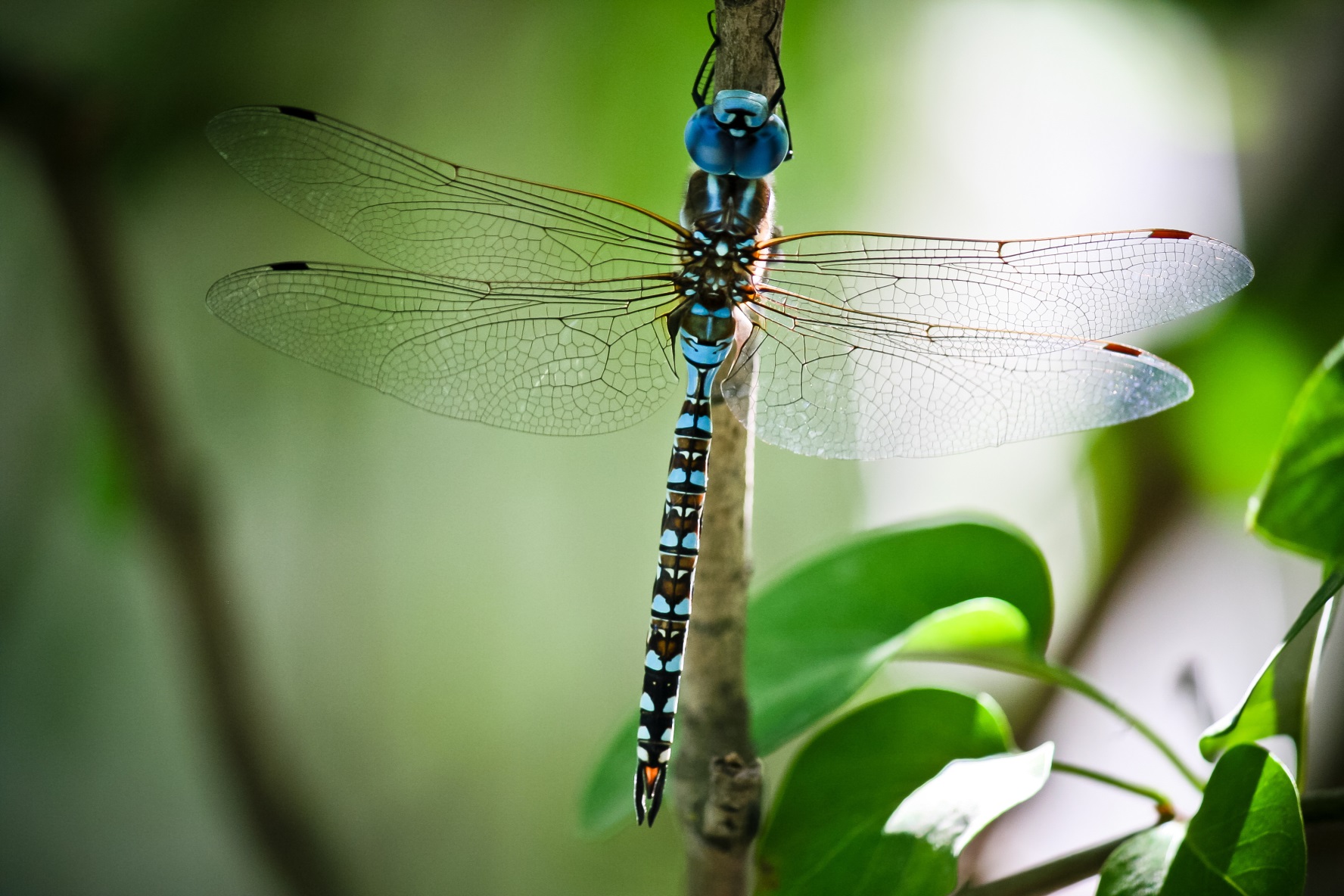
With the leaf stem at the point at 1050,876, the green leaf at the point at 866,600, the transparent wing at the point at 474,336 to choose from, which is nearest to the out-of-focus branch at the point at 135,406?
the transparent wing at the point at 474,336

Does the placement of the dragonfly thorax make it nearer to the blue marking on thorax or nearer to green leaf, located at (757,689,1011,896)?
the blue marking on thorax

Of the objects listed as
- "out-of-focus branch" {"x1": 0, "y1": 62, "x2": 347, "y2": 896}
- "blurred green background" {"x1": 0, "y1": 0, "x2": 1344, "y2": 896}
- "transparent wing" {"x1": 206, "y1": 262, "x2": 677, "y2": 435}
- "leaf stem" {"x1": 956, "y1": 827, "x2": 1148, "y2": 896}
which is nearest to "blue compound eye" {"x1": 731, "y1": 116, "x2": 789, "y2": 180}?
"transparent wing" {"x1": 206, "y1": 262, "x2": 677, "y2": 435}

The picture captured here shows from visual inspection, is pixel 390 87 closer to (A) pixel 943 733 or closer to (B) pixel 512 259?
(B) pixel 512 259

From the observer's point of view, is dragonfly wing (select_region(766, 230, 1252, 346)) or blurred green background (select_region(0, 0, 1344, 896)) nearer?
dragonfly wing (select_region(766, 230, 1252, 346))

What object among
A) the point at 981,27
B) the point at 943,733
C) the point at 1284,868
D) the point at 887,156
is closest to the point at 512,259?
the point at 943,733

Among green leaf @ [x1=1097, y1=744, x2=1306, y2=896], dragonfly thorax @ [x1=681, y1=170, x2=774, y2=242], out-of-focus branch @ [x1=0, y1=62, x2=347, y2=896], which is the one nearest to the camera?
green leaf @ [x1=1097, y1=744, x2=1306, y2=896]

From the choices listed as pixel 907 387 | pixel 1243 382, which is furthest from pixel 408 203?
pixel 1243 382
